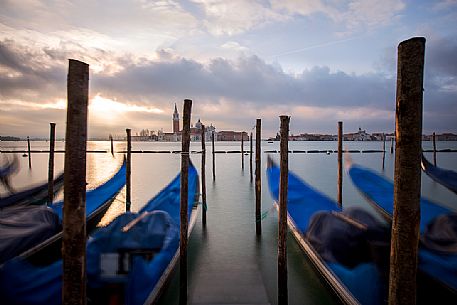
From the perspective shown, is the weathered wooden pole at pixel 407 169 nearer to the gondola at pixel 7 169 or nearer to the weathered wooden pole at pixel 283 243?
the weathered wooden pole at pixel 283 243

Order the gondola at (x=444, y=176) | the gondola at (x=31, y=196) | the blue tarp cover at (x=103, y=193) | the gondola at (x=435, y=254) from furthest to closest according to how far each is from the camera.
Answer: the blue tarp cover at (x=103, y=193) → the gondola at (x=31, y=196) → the gondola at (x=444, y=176) → the gondola at (x=435, y=254)

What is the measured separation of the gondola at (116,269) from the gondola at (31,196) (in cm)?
379

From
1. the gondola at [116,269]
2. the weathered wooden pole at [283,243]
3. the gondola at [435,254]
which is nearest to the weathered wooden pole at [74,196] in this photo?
the gondola at [116,269]

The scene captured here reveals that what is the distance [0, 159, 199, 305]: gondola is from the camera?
8.56 ft

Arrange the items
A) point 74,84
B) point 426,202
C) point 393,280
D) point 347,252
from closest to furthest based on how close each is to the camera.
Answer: point 393,280 → point 74,84 → point 347,252 → point 426,202

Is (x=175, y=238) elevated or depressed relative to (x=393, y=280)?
depressed

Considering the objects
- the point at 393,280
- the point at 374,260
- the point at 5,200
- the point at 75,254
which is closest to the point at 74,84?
the point at 75,254

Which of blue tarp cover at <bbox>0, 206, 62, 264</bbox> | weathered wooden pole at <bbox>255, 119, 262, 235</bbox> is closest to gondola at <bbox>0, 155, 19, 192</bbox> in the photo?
blue tarp cover at <bbox>0, 206, 62, 264</bbox>

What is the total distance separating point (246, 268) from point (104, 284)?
9.32 ft

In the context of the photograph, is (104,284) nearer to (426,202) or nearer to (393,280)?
(393,280)

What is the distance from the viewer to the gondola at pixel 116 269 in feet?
8.56

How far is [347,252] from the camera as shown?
4.04 meters

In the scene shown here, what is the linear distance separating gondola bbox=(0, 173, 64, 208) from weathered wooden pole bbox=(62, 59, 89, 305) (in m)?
5.33

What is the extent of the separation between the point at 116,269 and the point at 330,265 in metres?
2.94
